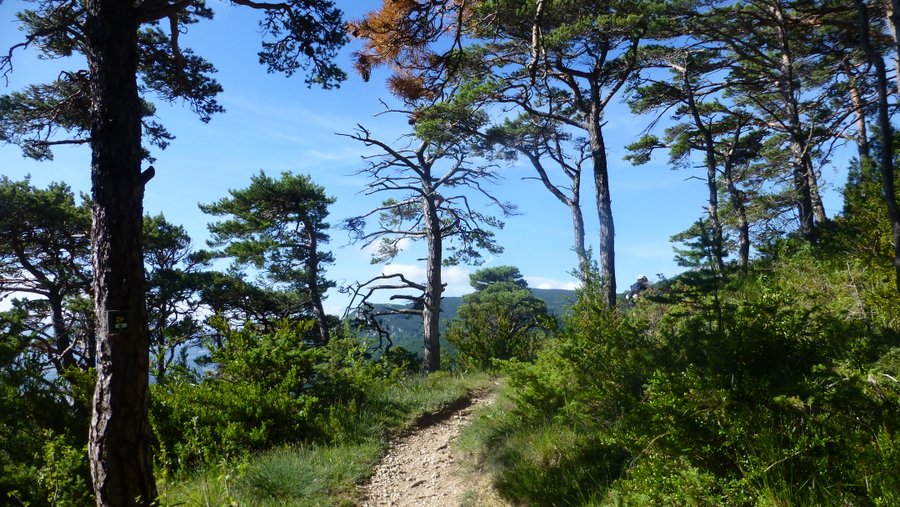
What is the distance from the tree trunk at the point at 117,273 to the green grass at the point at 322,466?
39cm

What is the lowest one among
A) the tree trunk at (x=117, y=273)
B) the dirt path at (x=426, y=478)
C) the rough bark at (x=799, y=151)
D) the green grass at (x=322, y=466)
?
the dirt path at (x=426, y=478)

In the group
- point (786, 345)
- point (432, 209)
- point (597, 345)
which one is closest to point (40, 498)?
point (597, 345)

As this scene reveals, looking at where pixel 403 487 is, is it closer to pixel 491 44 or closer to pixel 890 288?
pixel 890 288

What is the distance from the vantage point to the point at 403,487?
16.7 feet

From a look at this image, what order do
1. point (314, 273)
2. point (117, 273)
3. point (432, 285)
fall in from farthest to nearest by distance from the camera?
point (314, 273) → point (432, 285) → point (117, 273)

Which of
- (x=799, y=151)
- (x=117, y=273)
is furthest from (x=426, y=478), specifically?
(x=799, y=151)

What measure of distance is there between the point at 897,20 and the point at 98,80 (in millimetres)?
5617

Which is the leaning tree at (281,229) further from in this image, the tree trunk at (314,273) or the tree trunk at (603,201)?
the tree trunk at (603,201)

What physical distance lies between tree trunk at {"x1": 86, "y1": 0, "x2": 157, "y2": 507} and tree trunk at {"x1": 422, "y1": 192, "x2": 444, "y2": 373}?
36.4 ft

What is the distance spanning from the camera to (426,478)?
5281 millimetres

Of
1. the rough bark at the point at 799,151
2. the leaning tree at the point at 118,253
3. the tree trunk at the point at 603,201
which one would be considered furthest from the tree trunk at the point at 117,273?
the rough bark at the point at 799,151

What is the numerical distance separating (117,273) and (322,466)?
266 cm

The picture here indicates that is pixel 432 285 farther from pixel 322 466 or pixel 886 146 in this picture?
pixel 886 146

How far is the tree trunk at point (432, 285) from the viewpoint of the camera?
48.9 feet
